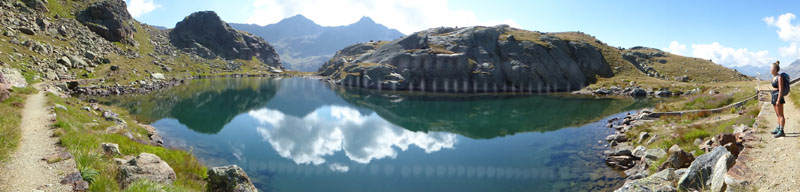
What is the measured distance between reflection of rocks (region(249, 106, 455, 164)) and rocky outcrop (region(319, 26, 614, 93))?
52.1 meters

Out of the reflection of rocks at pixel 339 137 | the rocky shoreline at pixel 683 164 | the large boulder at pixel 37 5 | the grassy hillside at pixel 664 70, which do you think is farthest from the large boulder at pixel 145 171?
the large boulder at pixel 37 5

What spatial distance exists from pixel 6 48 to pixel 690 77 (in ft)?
582

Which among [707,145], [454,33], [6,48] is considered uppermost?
[454,33]

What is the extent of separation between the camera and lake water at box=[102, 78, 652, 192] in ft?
74.7

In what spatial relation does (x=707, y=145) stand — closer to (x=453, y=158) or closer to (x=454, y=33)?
(x=453, y=158)

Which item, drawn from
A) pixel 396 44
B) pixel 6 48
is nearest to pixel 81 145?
pixel 6 48

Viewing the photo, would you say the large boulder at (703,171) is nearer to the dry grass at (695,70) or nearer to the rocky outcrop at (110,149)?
the rocky outcrop at (110,149)

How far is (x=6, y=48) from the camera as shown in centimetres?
5712

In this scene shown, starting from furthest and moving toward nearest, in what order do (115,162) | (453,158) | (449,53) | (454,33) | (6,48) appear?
(454,33)
(449,53)
(6,48)
(453,158)
(115,162)

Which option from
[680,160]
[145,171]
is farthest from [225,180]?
[680,160]

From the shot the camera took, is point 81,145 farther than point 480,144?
No

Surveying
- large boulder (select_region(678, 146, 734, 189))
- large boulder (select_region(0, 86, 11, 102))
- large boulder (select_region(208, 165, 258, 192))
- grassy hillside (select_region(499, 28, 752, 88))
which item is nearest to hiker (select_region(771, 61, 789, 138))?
large boulder (select_region(678, 146, 734, 189))

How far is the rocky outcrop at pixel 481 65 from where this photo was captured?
337 ft

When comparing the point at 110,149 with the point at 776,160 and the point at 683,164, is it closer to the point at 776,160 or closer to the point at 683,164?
the point at 776,160
